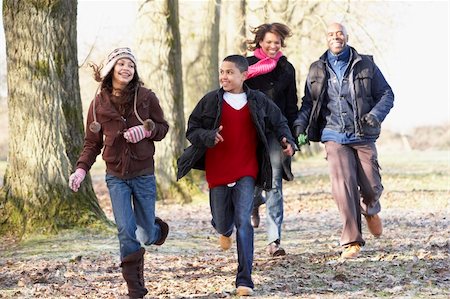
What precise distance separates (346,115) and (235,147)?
1980 millimetres

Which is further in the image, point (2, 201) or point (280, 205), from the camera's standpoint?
point (2, 201)

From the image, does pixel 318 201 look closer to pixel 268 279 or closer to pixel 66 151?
pixel 66 151

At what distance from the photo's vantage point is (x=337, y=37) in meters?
9.72

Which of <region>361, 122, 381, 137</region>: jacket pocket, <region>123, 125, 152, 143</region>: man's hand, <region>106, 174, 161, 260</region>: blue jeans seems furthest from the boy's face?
<region>361, 122, 381, 137</region>: jacket pocket

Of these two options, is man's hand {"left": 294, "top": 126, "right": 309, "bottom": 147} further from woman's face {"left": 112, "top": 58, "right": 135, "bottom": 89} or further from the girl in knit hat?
woman's face {"left": 112, "top": 58, "right": 135, "bottom": 89}

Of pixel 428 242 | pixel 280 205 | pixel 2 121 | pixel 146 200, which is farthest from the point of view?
pixel 2 121

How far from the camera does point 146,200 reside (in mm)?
7738

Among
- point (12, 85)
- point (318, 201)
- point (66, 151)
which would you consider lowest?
point (318, 201)

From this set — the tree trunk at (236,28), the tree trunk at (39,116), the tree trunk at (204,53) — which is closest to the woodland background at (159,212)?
the tree trunk at (39,116)

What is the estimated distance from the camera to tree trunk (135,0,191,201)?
18.8 m

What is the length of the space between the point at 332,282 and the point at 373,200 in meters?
1.96

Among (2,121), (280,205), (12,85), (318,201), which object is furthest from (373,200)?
(2,121)

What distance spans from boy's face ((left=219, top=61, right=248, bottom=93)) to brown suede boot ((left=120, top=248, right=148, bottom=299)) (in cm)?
155

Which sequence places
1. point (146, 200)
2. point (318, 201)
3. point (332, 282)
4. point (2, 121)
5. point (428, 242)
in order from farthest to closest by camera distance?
point (2, 121), point (318, 201), point (428, 242), point (332, 282), point (146, 200)
